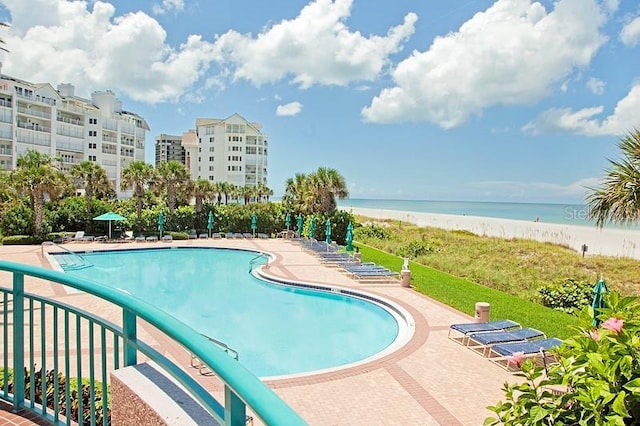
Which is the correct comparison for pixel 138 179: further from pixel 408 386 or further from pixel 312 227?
pixel 408 386

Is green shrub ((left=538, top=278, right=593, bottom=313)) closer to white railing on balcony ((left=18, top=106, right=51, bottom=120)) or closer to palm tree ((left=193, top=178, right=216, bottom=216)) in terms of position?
palm tree ((left=193, top=178, right=216, bottom=216))

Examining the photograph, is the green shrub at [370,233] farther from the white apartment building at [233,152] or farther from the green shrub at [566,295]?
the white apartment building at [233,152]

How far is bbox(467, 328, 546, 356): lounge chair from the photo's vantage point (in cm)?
1079

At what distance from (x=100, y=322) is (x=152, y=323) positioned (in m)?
1.03

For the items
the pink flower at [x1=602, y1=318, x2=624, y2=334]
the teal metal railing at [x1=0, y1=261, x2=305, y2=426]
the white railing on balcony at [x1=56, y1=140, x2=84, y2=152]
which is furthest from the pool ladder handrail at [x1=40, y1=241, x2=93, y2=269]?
the white railing on balcony at [x1=56, y1=140, x2=84, y2=152]

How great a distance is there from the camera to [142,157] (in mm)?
76312

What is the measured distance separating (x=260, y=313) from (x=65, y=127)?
5810cm

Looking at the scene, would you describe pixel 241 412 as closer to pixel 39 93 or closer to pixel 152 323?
pixel 152 323

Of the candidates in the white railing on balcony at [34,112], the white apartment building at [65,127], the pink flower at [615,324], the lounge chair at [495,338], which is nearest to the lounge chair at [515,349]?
the lounge chair at [495,338]

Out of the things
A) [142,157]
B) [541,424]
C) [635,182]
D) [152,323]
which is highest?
[142,157]

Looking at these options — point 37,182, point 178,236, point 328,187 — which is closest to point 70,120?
point 37,182

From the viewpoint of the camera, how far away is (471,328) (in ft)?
38.3

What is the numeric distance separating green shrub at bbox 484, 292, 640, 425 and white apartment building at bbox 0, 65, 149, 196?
202ft

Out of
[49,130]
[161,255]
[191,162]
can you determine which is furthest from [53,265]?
[191,162]
